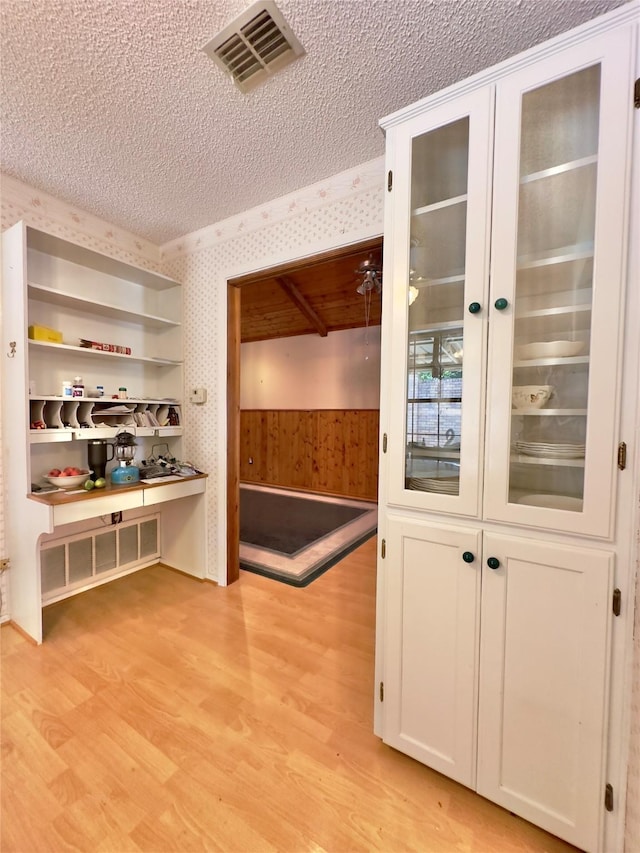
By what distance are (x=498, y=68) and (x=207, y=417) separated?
91.5 inches

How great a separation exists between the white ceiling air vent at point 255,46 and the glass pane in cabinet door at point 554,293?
0.84 metres

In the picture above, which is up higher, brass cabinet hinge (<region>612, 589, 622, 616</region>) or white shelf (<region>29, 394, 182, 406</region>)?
white shelf (<region>29, 394, 182, 406</region>)

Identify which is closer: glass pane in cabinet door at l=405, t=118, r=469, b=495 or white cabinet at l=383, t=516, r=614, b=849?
white cabinet at l=383, t=516, r=614, b=849

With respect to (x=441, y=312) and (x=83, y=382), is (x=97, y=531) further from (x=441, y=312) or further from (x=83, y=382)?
(x=441, y=312)

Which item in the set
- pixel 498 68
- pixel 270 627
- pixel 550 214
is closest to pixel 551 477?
pixel 550 214

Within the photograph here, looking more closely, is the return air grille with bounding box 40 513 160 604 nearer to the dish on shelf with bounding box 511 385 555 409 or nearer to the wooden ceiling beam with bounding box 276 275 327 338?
the dish on shelf with bounding box 511 385 555 409

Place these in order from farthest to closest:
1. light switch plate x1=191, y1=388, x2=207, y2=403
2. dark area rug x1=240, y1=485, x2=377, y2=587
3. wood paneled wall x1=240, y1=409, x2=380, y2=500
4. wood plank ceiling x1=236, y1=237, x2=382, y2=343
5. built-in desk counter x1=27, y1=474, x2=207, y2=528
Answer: wood paneled wall x1=240, y1=409, x2=380, y2=500, wood plank ceiling x1=236, y1=237, x2=382, y2=343, dark area rug x1=240, y1=485, x2=377, y2=587, light switch plate x1=191, y1=388, x2=207, y2=403, built-in desk counter x1=27, y1=474, x2=207, y2=528

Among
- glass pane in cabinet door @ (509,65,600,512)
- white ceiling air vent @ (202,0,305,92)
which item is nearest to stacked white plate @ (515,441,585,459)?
glass pane in cabinet door @ (509,65,600,512)

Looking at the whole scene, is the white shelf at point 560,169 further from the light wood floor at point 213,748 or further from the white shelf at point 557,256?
the light wood floor at point 213,748

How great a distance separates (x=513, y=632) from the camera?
1044 mm

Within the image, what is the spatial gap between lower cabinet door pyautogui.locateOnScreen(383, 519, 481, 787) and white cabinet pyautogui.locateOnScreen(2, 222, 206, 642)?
68.0 inches

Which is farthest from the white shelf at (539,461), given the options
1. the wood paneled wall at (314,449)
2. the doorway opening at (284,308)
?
the wood paneled wall at (314,449)

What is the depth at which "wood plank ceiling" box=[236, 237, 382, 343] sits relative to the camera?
4094mm

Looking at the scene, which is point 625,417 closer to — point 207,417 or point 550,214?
point 550,214
